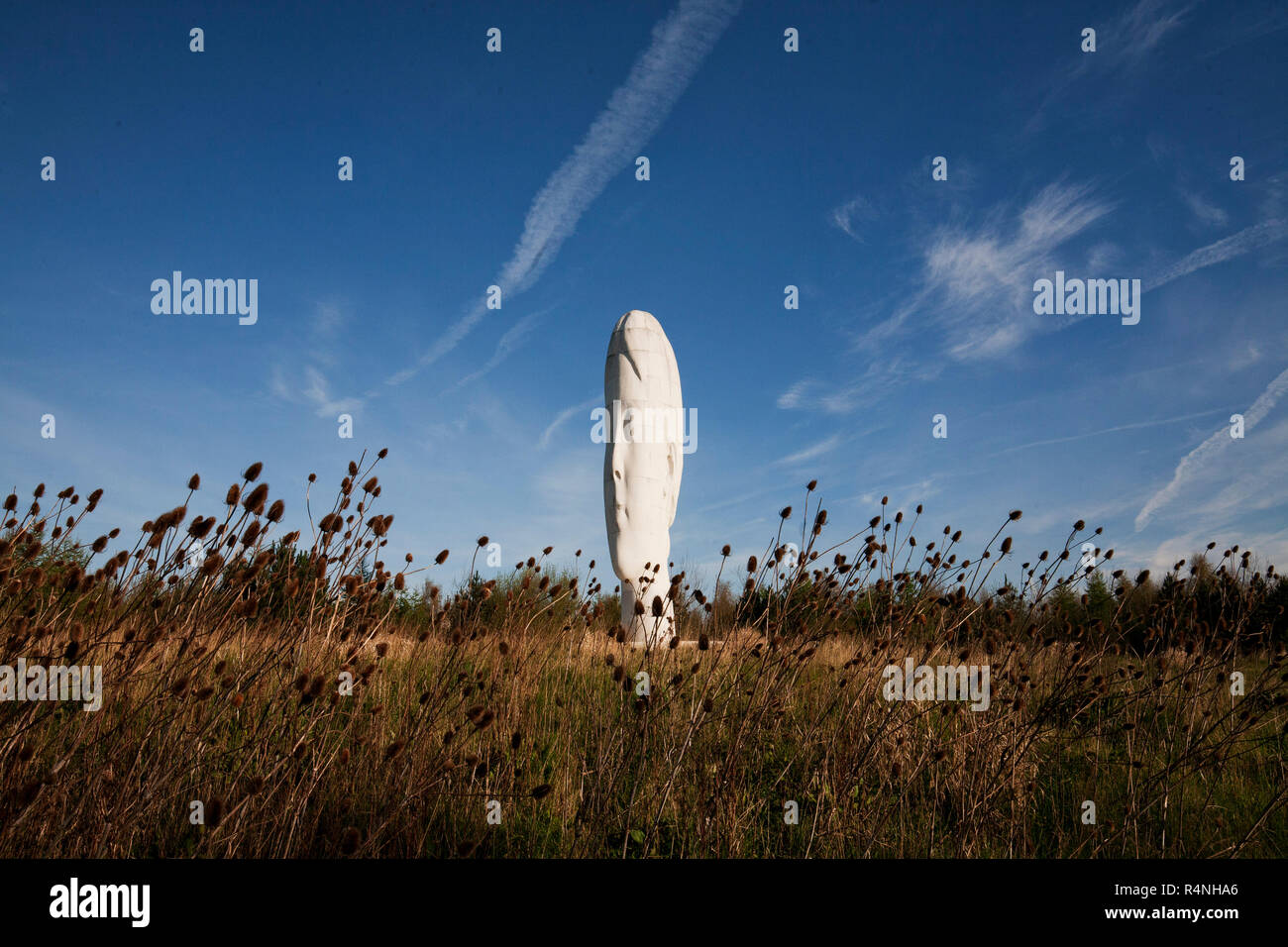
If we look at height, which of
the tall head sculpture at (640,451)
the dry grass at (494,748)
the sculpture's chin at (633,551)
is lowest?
the dry grass at (494,748)

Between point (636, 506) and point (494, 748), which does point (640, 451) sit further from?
point (494, 748)

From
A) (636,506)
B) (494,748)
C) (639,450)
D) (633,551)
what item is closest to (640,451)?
(639,450)

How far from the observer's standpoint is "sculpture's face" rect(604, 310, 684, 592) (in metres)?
10.2

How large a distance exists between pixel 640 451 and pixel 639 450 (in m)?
0.02

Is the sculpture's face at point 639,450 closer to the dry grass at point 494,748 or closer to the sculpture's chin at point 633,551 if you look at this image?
the sculpture's chin at point 633,551

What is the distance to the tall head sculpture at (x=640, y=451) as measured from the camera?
10.2 meters

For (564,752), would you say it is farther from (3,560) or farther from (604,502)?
(604,502)

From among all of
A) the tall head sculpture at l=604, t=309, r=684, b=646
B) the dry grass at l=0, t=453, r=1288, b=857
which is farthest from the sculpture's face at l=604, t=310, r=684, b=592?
the dry grass at l=0, t=453, r=1288, b=857

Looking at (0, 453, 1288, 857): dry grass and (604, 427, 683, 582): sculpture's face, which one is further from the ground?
(604, 427, 683, 582): sculpture's face

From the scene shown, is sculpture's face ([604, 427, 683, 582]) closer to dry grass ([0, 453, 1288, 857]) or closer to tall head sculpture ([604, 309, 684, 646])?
tall head sculpture ([604, 309, 684, 646])

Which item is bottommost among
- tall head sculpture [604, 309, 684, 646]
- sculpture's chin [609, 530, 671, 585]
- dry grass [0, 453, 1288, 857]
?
dry grass [0, 453, 1288, 857]

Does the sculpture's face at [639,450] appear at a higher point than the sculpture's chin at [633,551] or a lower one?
higher

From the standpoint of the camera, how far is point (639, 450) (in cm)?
1039

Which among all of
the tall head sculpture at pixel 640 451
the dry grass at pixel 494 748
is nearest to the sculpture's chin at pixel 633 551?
the tall head sculpture at pixel 640 451
